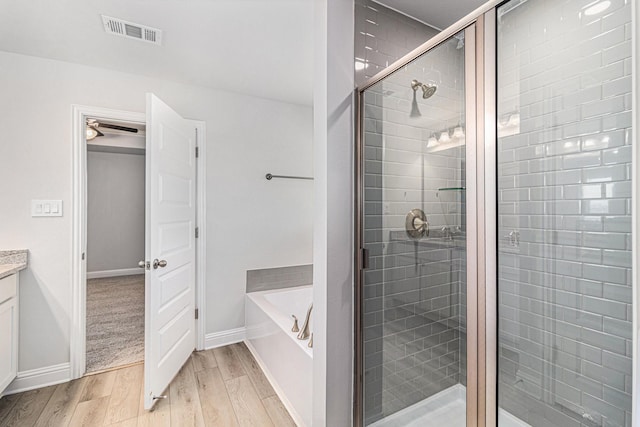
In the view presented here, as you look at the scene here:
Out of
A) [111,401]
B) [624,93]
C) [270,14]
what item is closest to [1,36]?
[270,14]

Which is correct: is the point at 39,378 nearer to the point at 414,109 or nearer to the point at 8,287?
the point at 8,287

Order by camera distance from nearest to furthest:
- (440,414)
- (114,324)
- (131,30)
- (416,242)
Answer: (440,414) → (416,242) → (131,30) → (114,324)

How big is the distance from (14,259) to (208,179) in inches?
55.1

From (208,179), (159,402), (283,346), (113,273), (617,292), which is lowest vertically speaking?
(159,402)

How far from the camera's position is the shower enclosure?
2.67 ft

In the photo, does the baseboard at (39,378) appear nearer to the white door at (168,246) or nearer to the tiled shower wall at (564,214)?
the white door at (168,246)

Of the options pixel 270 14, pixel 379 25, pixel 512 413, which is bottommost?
pixel 512 413

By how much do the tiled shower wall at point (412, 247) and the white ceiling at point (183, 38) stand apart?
863mm

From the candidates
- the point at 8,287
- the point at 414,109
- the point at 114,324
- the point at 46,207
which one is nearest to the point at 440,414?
the point at 414,109

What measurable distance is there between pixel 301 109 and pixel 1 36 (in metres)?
2.19

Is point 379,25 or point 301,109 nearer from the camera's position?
point 379,25

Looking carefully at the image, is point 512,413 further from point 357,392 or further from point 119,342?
point 119,342

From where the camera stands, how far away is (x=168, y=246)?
212 cm

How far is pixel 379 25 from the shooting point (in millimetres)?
1626
